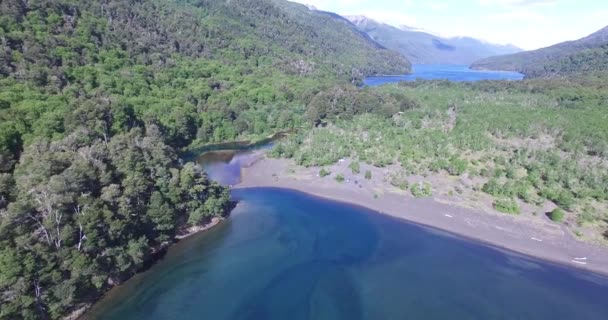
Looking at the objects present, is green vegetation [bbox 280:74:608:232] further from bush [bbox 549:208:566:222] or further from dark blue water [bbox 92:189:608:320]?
dark blue water [bbox 92:189:608:320]

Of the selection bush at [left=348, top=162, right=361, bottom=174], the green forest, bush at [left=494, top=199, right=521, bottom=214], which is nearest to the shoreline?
the green forest

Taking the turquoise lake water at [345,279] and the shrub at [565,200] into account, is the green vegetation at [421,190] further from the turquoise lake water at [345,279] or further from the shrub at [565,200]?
the shrub at [565,200]

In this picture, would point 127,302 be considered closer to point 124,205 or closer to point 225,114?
point 124,205

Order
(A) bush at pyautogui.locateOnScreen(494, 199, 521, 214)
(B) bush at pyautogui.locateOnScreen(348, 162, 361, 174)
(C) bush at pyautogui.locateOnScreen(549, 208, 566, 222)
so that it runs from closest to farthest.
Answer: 1. (C) bush at pyautogui.locateOnScreen(549, 208, 566, 222)
2. (A) bush at pyautogui.locateOnScreen(494, 199, 521, 214)
3. (B) bush at pyautogui.locateOnScreen(348, 162, 361, 174)

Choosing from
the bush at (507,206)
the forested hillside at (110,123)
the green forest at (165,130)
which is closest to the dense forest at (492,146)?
the bush at (507,206)

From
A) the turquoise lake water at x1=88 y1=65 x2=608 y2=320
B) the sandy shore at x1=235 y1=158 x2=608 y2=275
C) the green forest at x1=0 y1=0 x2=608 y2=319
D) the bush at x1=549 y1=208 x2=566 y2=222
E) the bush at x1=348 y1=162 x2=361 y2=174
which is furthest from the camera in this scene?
the bush at x1=348 y1=162 x2=361 y2=174

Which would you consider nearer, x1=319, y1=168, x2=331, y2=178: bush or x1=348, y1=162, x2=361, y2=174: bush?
x1=319, y1=168, x2=331, y2=178: bush

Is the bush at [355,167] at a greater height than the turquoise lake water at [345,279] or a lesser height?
greater
